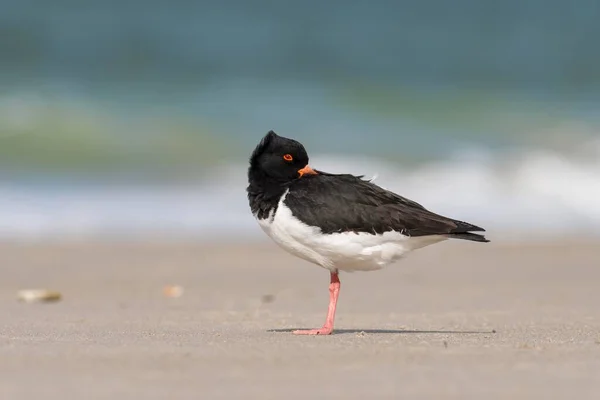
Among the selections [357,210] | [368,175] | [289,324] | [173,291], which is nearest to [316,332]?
[357,210]

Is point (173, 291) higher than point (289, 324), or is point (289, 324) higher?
point (173, 291)

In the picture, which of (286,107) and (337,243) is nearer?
(337,243)

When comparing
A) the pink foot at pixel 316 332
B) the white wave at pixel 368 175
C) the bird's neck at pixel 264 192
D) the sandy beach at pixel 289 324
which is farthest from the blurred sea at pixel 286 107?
the pink foot at pixel 316 332

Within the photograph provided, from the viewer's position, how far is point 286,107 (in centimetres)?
2153

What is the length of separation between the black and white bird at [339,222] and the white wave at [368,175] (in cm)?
624

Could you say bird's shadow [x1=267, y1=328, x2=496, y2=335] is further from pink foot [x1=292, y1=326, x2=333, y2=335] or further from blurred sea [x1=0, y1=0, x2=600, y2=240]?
blurred sea [x1=0, y1=0, x2=600, y2=240]

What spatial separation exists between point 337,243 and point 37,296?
3400 millimetres

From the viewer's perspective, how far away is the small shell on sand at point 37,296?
8.66 m

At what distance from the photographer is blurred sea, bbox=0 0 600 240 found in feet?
48.1

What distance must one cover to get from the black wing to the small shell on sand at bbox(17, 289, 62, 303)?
311 cm

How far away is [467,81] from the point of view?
→ 25.1 m

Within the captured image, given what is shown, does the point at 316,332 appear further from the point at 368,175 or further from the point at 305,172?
the point at 368,175

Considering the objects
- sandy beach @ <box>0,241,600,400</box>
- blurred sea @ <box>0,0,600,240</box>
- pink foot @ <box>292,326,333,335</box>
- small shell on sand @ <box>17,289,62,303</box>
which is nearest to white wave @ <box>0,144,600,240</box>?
blurred sea @ <box>0,0,600,240</box>

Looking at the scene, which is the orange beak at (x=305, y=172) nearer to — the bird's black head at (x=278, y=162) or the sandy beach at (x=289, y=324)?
the bird's black head at (x=278, y=162)
